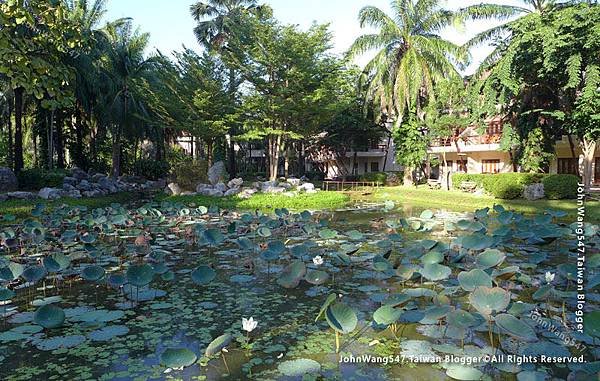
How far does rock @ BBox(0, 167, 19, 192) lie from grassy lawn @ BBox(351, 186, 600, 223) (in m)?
16.2

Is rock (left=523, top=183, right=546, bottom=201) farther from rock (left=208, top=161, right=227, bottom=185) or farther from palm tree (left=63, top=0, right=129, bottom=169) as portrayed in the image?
palm tree (left=63, top=0, right=129, bottom=169)

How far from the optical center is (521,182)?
1862 cm

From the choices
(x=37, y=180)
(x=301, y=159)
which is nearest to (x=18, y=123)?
(x=37, y=180)

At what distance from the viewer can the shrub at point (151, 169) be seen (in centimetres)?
3275

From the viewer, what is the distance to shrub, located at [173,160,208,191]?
22719 millimetres

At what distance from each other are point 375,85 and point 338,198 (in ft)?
36.2

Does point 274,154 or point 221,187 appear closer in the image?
point 221,187

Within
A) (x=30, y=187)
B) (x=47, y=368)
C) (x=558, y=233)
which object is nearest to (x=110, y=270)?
(x=47, y=368)

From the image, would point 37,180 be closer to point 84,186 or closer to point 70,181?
point 70,181

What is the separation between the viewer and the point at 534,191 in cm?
1838

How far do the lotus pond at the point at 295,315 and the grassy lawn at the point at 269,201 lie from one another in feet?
31.5

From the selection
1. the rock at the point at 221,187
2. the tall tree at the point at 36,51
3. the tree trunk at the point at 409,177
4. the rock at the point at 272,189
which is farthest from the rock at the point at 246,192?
the tall tree at the point at 36,51

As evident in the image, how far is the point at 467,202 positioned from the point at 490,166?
15.0 meters

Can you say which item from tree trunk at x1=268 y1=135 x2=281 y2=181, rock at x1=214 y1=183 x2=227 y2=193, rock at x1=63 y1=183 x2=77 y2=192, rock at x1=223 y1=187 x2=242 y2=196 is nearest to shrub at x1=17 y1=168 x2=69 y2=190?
rock at x1=63 y1=183 x2=77 y2=192
